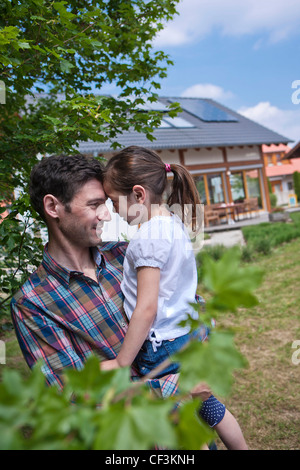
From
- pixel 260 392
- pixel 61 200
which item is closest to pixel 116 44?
pixel 61 200

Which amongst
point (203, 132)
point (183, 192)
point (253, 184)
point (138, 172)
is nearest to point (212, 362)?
point (138, 172)

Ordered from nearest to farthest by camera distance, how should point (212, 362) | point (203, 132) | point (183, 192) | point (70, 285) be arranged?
1. point (212, 362)
2. point (70, 285)
3. point (183, 192)
4. point (203, 132)

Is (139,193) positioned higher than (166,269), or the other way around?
(139,193)

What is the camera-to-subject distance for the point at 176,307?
1.40 metres

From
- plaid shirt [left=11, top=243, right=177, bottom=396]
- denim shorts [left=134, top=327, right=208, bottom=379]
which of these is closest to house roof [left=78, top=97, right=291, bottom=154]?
plaid shirt [left=11, top=243, right=177, bottom=396]

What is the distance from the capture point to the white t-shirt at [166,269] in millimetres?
Result: 1343

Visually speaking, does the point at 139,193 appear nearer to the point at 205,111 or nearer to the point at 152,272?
the point at 152,272

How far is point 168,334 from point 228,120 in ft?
62.3

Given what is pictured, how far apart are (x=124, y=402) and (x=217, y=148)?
17.8 m

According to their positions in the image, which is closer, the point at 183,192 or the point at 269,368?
the point at 183,192

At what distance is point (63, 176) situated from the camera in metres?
1.51

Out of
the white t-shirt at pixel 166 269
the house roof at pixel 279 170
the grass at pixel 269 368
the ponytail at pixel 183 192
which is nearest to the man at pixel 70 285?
the white t-shirt at pixel 166 269

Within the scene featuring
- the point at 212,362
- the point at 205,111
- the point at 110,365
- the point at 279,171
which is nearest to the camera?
the point at 212,362
